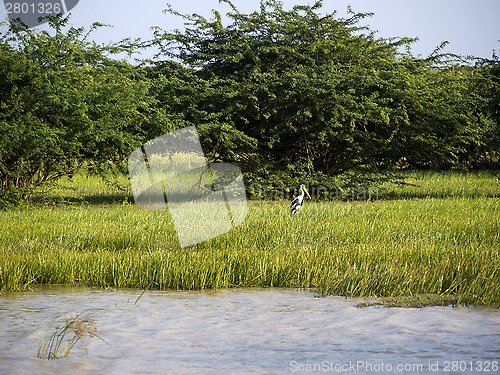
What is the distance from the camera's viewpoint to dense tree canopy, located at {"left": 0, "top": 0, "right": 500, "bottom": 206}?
50.4 ft

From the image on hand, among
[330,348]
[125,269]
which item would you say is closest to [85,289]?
[125,269]

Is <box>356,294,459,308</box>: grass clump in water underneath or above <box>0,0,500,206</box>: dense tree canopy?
underneath

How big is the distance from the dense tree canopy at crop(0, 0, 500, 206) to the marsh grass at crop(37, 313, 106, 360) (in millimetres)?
10166

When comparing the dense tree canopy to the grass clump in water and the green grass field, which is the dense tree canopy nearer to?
the green grass field

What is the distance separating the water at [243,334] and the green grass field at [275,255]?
0.43 metres

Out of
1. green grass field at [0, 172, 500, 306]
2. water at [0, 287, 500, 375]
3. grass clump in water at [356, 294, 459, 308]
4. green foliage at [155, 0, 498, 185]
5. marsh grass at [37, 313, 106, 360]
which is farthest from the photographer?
green foliage at [155, 0, 498, 185]

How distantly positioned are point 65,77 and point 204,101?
4.49 meters

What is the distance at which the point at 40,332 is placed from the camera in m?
5.18

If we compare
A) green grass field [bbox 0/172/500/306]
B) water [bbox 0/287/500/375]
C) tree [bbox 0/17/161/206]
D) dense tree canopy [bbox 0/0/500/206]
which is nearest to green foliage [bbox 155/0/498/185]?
dense tree canopy [bbox 0/0/500/206]

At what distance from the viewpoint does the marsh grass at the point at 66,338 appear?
4.59 metres

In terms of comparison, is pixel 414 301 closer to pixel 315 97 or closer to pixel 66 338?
pixel 66 338

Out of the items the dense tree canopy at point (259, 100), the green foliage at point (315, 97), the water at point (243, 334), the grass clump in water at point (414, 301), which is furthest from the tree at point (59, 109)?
the grass clump in water at point (414, 301)

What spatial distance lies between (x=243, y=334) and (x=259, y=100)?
1340 centimetres

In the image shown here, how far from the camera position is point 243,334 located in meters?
5.24
